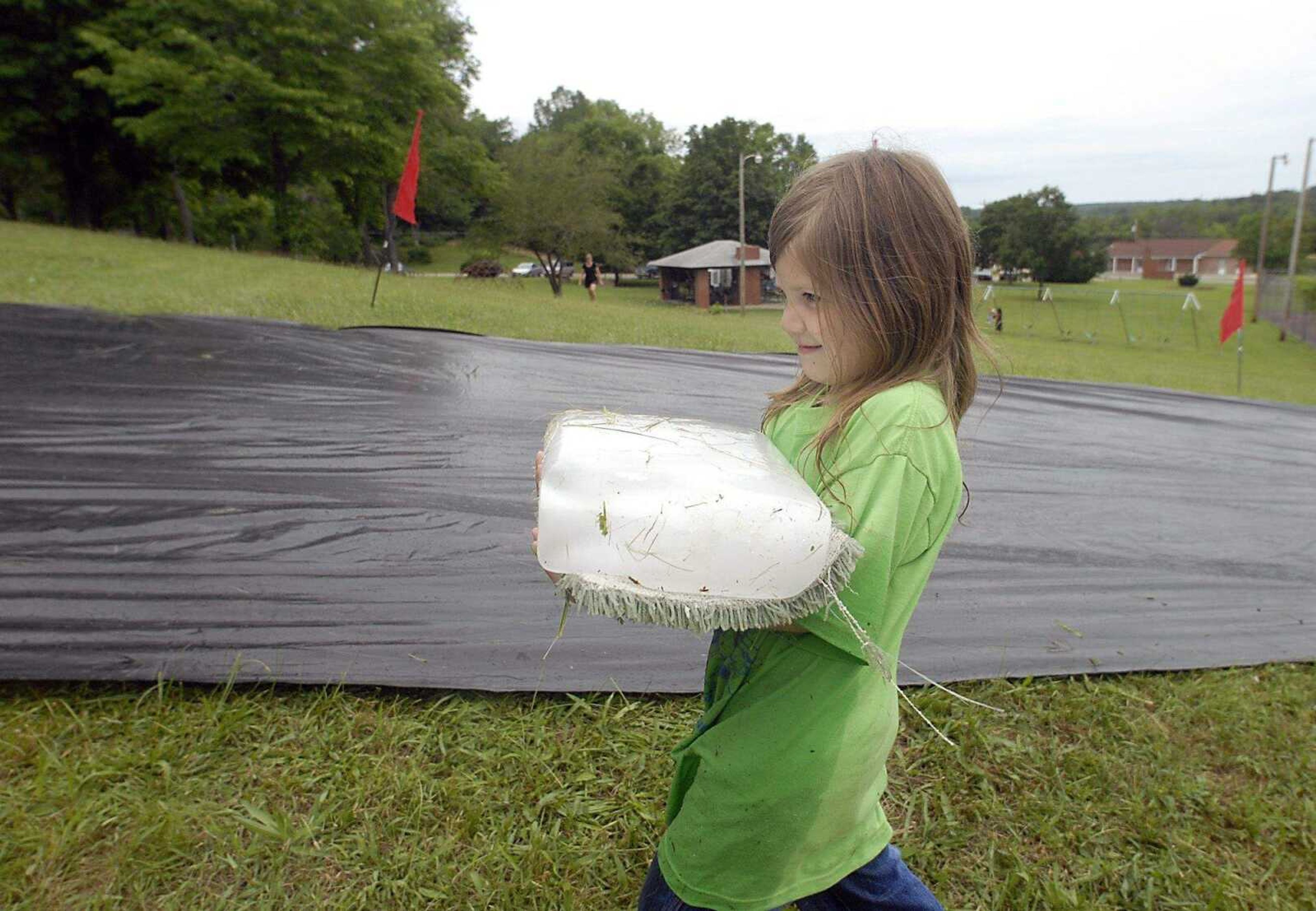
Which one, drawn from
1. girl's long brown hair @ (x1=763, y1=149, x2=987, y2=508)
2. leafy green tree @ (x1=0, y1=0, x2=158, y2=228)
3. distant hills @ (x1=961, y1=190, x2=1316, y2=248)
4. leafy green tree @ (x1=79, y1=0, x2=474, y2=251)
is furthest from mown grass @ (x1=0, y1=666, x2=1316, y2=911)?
distant hills @ (x1=961, y1=190, x2=1316, y2=248)

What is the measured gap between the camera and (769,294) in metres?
29.9

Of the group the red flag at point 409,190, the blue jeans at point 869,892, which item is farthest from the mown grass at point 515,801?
the red flag at point 409,190

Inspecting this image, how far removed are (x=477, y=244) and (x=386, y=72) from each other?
12268 mm

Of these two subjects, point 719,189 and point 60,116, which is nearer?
point 60,116

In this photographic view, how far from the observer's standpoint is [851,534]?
83 centimetres

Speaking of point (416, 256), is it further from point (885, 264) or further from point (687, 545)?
point (687, 545)

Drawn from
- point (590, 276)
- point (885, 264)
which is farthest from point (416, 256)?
point (885, 264)

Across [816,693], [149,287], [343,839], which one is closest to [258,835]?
[343,839]

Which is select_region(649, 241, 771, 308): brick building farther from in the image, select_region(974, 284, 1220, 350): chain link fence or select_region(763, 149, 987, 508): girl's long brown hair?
select_region(763, 149, 987, 508): girl's long brown hair

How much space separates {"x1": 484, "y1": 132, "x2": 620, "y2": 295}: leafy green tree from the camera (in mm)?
30328

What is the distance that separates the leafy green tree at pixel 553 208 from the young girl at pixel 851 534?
29.4 meters

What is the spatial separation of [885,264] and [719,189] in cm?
3523

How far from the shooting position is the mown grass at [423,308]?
665 centimetres

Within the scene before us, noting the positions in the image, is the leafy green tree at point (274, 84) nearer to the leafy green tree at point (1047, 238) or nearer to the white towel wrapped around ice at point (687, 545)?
the leafy green tree at point (1047, 238)
